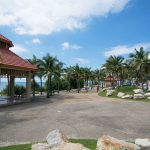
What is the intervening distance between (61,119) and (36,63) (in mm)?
30531

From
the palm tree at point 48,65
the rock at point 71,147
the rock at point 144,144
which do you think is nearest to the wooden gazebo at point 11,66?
the palm tree at point 48,65

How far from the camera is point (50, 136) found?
11477 millimetres

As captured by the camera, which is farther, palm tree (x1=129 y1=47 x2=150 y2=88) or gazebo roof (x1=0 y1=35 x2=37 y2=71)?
palm tree (x1=129 y1=47 x2=150 y2=88)

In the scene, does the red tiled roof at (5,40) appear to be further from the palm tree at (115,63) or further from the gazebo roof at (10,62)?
the palm tree at (115,63)

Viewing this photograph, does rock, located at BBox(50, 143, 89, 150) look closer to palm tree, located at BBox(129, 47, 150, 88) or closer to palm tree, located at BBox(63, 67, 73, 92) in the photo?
palm tree, located at BBox(129, 47, 150, 88)

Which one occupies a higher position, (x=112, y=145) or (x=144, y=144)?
(x=112, y=145)

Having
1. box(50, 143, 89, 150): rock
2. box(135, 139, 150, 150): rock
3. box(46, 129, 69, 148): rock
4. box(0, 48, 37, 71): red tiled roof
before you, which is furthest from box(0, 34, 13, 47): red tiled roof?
box(135, 139, 150, 150): rock

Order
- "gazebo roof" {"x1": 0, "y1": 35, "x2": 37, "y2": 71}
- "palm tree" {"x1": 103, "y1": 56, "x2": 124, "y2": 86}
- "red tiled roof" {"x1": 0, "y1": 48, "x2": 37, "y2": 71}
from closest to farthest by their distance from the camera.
Result: "gazebo roof" {"x1": 0, "y1": 35, "x2": 37, "y2": 71}, "red tiled roof" {"x1": 0, "y1": 48, "x2": 37, "y2": 71}, "palm tree" {"x1": 103, "y1": 56, "x2": 124, "y2": 86}

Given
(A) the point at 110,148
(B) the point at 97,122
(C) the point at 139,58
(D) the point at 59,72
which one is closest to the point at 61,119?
(B) the point at 97,122

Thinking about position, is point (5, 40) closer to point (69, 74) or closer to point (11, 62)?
point (11, 62)

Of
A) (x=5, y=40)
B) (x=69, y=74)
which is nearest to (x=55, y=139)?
(x=5, y=40)

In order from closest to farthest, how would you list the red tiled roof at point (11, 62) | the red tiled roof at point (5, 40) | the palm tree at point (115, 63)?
the red tiled roof at point (11, 62) → the red tiled roof at point (5, 40) → the palm tree at point (115, 63)

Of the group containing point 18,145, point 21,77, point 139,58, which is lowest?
point 18,145

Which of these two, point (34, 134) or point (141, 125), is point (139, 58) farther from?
point (34, 134)
